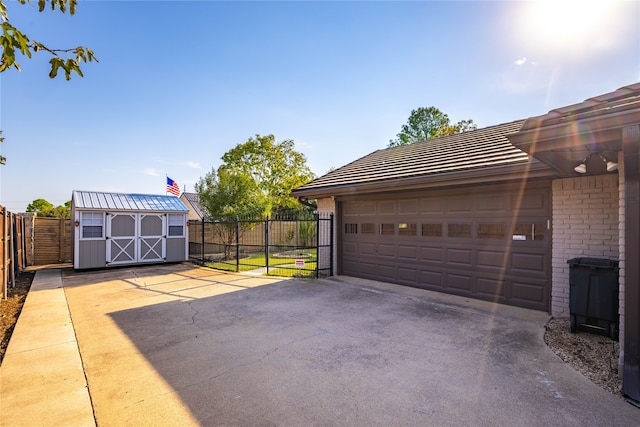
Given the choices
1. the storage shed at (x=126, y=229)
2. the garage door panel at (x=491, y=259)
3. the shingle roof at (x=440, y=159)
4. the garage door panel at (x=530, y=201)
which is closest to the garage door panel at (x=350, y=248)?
the shingle roof at (x=440, y=159)

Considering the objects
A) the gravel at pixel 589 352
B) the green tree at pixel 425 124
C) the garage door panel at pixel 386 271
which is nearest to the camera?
the gravel at pixel 589 352

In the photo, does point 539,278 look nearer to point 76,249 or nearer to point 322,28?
point 322,28

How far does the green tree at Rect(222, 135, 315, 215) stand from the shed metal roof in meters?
8.17

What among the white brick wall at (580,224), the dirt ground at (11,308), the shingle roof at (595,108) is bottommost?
the dirt ground at (11,308)

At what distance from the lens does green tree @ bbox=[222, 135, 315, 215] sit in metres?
21.2

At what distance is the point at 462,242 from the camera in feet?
22.1

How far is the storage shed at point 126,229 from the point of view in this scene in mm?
10953

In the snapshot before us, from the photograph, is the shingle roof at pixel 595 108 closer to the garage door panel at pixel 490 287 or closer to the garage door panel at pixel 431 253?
the garage door panel at pixel 490 287

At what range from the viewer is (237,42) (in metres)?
8.54

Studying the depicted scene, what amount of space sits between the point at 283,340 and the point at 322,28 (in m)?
7.75

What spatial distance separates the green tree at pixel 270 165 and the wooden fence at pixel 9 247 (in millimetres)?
11873

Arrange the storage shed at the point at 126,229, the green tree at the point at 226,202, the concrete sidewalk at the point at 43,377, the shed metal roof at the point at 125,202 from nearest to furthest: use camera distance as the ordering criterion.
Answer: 1. the concrete sidewalk at the point at 43,377
2. the storage shed at the point at 126,229
3. the shed metal roof at the point at 125,202
4. the green tree at the point at 226,202

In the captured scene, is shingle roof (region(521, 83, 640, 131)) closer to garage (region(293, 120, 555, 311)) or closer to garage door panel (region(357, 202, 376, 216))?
garage (region(293, 120, 555, 311))

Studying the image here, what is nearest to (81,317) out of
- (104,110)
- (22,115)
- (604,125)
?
(22,115)
